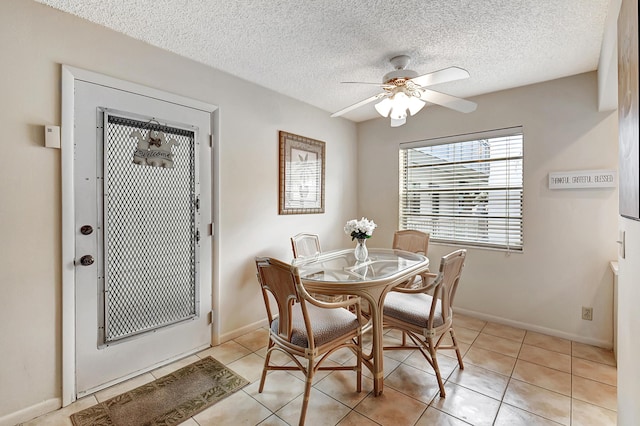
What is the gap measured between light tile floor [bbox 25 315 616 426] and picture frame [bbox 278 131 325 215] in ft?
5.28

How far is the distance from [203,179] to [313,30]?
1.51 meters

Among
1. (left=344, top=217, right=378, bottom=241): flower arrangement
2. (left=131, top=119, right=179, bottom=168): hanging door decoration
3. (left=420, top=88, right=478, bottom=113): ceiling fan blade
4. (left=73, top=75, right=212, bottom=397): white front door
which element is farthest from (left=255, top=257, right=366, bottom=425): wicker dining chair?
(left=420, top=88, right=478, bottom=113): ceiling fan blade

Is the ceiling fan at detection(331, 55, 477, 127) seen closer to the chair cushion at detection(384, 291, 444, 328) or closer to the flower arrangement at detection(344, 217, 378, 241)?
the flower arrangement at detection(344, 217, 378, 241)

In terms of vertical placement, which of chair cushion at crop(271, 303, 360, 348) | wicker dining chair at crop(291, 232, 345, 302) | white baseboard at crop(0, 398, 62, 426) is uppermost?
wicker dining chair at crop(291, 232, 345, 302)

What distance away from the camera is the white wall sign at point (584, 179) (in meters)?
2.59

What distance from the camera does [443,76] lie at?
2039 millimetres

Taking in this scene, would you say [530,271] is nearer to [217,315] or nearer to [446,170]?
[446,170]

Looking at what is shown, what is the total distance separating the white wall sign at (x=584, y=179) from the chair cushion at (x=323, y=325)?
2428 mm

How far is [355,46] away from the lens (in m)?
2.27

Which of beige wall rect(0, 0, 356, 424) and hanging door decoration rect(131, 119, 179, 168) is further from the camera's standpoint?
hanging door decoration rect(131, 119, 179, 168)

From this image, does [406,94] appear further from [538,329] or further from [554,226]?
[538,329]

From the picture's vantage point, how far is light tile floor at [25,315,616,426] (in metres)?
1.79

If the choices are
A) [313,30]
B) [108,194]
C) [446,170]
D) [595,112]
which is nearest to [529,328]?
[446,170]

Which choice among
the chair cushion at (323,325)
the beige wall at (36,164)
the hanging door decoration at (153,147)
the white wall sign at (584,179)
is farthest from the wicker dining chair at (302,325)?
the white wall sign at (584,179)
